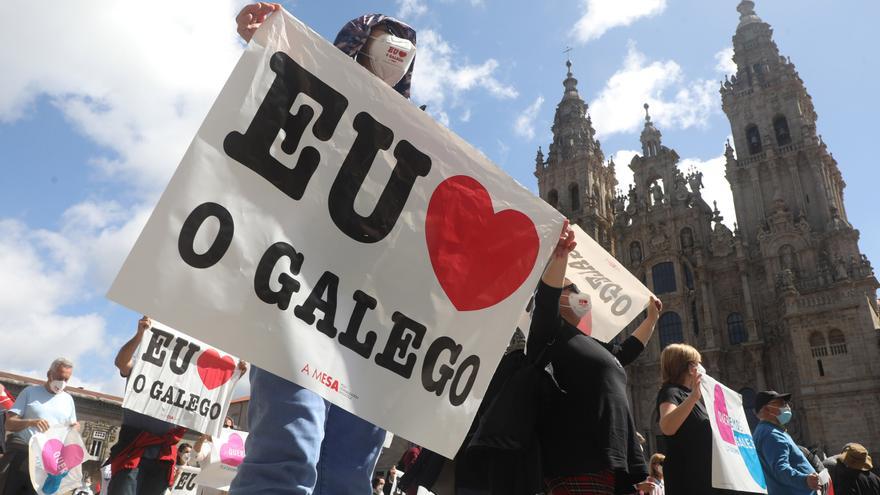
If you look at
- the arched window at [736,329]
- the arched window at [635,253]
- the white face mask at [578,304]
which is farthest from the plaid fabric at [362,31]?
the arched window at [635,253]

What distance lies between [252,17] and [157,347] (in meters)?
4.58

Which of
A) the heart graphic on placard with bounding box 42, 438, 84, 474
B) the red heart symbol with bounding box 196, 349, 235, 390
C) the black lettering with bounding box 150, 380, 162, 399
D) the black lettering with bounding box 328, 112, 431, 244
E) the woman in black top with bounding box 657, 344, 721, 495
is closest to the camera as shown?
the black lettering with bounding box 328, 112, 431, 244

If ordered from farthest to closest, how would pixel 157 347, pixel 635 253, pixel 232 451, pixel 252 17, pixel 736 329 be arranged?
pixel 635 253 → pixel 736 329 → pixel 232 451 → pixel 157 347 → pixel 252 17

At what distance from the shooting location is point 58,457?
5512mm

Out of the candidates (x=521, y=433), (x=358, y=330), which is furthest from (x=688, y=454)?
(x=358, y=330)

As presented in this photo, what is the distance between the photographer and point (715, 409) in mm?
4363

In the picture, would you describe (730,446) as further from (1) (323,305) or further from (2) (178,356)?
(2) (178,356)

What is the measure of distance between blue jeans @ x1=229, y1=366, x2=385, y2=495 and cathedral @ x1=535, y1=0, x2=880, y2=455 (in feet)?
87.1

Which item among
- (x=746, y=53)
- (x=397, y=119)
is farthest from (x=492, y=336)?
(x=746, y=53)

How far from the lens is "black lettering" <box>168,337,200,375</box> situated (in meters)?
6.10

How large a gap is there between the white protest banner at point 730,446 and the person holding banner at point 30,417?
18.5ft

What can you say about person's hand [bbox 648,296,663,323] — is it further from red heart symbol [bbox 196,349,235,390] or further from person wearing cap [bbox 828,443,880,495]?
red heart symbol [bbox 196,349,235,390]

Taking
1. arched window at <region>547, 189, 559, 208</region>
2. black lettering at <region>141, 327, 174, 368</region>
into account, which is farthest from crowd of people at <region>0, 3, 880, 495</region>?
arched window at <region>547, 189, 559, 208</region>

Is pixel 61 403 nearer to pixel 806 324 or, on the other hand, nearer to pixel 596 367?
pixel 596 367
